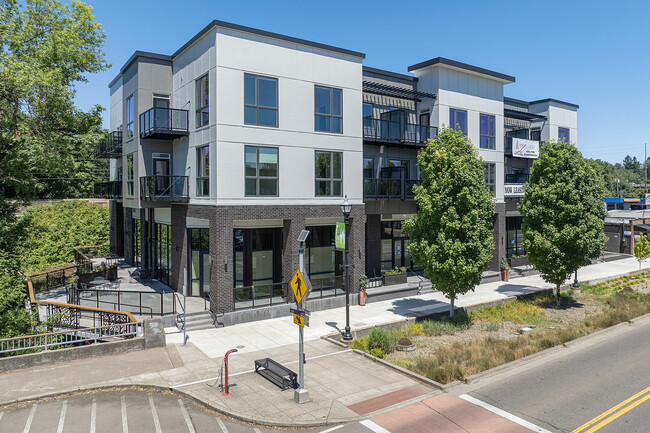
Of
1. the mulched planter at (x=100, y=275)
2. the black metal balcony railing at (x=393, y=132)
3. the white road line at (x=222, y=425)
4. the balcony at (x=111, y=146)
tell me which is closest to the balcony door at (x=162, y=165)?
the balcony at (x=111, y=146)

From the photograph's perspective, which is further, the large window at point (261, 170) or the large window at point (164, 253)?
the large window at point (164, 253)

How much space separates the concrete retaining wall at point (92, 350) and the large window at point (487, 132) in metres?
24.5

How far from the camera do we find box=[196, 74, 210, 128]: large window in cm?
2086

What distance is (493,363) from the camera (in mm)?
14398

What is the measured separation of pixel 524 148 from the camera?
34.8 metres

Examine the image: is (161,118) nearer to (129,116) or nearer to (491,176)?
(129,116)

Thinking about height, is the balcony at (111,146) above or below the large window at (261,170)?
above

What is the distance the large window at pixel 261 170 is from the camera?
21.0 m

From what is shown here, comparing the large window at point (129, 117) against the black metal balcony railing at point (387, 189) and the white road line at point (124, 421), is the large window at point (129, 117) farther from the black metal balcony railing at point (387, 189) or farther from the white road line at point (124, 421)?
the white road line at point (124, 421)

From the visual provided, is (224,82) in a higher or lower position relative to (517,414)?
higher

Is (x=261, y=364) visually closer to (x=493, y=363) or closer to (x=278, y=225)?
(x=493, y=363)

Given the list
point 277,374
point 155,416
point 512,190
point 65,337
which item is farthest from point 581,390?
point 512,190

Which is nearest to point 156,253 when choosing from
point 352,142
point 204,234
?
point 204,234

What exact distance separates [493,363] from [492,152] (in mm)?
20725
